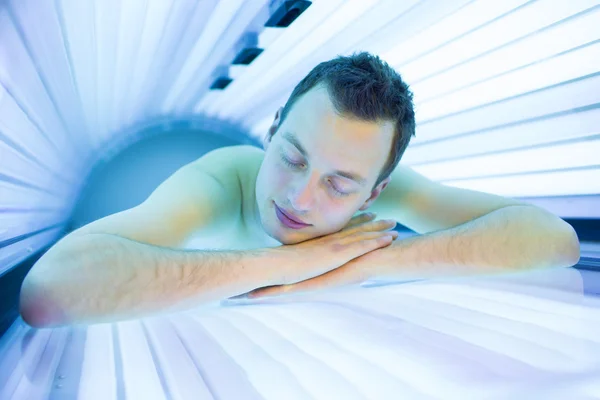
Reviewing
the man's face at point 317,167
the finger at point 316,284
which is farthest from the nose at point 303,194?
the finger at point 316,284

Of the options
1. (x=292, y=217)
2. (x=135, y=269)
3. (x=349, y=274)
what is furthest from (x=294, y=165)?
(x=135, y=269)

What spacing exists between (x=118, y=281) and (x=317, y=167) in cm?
69

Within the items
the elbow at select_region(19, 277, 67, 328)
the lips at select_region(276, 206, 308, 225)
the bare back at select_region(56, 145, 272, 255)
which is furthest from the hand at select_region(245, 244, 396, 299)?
the elbow at select_region(19, 277, 67, 328)

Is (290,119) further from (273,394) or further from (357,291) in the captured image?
(273,394)

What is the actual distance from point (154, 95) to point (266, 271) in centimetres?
195

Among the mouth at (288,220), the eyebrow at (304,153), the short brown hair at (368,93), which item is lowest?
the mouth at (288,220)

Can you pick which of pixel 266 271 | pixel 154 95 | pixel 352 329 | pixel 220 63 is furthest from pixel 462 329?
pixel 154 95

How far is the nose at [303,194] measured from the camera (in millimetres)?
1643

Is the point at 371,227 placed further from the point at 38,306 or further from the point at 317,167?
the point at 38,306

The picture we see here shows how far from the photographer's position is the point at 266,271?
1.61 m

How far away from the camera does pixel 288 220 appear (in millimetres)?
1762

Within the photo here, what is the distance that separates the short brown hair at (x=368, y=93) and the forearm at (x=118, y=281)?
2.07 ft

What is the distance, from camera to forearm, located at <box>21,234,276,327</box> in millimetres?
1204

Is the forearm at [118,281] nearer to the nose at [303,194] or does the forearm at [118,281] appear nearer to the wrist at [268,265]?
the wrist at [268,265]
